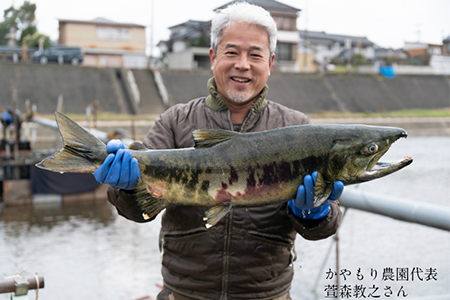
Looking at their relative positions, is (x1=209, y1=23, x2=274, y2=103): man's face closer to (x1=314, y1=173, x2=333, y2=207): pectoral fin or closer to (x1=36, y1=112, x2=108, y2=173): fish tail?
(x1=314, y1=173, x2=333, y2=207): pectoral fin

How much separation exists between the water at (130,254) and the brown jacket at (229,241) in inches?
133

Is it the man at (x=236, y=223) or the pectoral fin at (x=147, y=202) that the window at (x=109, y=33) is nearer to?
the man at (x=236, y=223)

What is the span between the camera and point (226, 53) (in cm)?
315

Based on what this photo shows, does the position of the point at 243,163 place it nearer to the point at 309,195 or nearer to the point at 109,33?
the point at 309,195

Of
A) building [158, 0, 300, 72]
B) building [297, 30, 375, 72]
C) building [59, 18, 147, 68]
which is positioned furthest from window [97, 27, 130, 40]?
building [297, 30, 375, 72]

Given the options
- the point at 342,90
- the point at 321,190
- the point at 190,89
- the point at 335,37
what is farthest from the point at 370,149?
the point at 335,37

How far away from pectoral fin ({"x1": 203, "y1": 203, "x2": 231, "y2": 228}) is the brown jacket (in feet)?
1.00

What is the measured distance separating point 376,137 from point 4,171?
14837mm

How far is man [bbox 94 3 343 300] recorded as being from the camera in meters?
3.10

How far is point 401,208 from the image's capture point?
4.96 metres

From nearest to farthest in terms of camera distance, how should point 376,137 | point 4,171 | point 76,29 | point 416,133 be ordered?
point 376,137
point 4,171
point 416,133
point 76,29

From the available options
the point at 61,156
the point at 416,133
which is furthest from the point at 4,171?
the point at 416,133

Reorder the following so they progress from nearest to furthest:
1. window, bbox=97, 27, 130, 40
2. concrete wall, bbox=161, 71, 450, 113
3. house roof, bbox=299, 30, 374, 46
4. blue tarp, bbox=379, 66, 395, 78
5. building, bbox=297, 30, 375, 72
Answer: concrete wall, bbox=161, 71, 450, 113 → window, bbox=97, 27, 130, 40 → blue tarp, bbox=379, 66, 395, 78 → building, bbox=297, 30, 375, 72 → house roof, bbox=299, 30, 374, 46

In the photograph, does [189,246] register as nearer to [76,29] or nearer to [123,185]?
[123,185]
